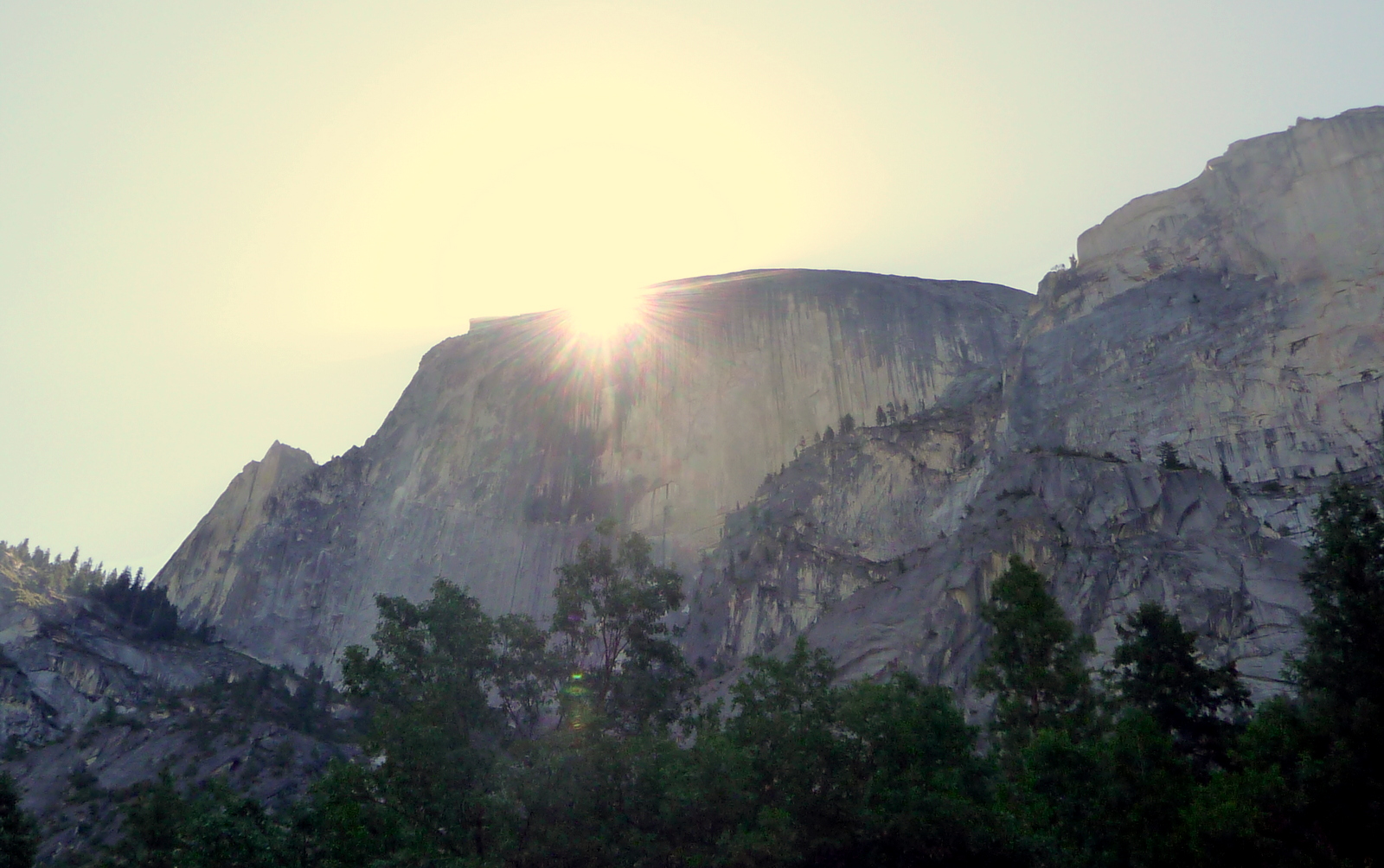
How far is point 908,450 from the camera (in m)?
72.8

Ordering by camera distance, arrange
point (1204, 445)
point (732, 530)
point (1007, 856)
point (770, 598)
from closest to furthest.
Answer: point (1007, 856) → point (1204, 445) → point (770, 598) → point (732, 530)

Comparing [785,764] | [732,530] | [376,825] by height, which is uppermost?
[732,530]

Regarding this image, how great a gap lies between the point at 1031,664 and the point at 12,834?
Answer: 97.9 feet

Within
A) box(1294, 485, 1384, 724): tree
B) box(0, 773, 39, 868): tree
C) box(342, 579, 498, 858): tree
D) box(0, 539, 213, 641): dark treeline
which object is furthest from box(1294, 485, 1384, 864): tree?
box(0, 539, 213, 641): dark treeline

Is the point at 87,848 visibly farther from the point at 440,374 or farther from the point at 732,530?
the point at 440,374

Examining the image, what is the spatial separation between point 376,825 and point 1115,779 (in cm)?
1737

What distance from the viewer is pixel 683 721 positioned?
105 feet

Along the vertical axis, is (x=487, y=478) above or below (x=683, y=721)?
above

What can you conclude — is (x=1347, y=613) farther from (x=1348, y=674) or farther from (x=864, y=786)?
(x=864, y=786)

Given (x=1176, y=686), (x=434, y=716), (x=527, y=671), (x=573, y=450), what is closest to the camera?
(x=434, y=716)

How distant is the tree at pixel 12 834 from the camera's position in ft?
88.6

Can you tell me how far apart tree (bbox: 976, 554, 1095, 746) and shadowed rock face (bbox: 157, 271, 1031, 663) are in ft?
165

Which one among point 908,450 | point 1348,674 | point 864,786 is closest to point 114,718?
point 908,450

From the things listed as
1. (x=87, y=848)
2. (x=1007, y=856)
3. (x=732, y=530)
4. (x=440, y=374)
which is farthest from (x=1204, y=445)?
(x=440, y=374)
